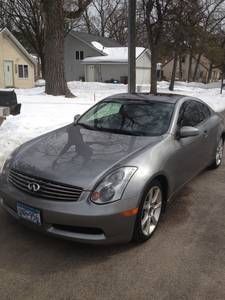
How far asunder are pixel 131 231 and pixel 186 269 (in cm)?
61

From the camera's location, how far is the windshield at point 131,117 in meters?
4.49

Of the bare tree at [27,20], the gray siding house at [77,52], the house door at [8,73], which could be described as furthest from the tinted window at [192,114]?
the gray siding house at [77,52]

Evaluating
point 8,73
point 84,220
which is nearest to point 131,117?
point 84,220

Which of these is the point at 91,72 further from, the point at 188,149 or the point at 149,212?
the point at 149,212

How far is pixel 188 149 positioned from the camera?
4.64 m

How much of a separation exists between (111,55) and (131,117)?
39.6 metres

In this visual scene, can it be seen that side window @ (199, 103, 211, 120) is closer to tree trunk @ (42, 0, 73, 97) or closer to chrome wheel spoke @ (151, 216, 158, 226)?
chrome wheel spoke @ (151, 216, 158, 226)

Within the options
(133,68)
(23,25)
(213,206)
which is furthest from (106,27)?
(213,206)

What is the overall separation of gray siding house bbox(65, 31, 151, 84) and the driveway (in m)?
37.1

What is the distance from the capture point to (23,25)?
42531 mm

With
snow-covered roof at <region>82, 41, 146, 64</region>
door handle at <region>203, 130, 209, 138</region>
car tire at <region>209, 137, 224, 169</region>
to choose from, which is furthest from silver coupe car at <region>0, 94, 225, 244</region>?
snow-covered roof at <region>82, 41, 146, 64</region>

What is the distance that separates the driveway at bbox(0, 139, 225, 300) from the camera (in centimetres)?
292

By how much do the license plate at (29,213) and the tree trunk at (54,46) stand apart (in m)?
13.9

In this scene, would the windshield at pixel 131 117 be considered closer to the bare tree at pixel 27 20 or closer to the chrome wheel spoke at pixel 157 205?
the chrome wheel spoke at pixel 157 205
